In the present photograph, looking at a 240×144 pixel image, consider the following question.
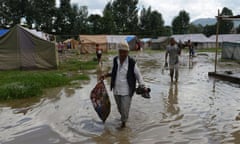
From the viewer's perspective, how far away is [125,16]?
67.7 m

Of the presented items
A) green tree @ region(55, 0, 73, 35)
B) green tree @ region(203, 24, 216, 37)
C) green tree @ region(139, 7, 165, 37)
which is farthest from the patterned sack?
green tree @ region(203, 24, 216, 37)

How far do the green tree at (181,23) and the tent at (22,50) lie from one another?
59174 millimetres

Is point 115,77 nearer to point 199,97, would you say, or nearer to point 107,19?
point 199,97

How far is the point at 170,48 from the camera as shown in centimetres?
1063

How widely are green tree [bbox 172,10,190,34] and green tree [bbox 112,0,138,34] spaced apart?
10.7 metres

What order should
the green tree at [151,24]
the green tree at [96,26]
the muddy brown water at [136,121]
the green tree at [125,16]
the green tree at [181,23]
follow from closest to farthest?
the muddy brown water at [136,121] < the green tree at [96,26] < the green tree at [151,24] < the green tree at [125,16] < the green tree at [181,23]

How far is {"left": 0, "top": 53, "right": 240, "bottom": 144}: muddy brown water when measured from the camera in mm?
5016

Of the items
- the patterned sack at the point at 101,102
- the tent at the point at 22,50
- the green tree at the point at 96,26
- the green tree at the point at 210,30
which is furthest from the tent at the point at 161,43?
the patterned sack at the point at 101,102

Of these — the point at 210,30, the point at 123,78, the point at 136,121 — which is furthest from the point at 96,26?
the point at 123,78

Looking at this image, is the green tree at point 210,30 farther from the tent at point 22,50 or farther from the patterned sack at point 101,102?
the patterned sack at point 101,102

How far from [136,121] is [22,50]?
35.2ft

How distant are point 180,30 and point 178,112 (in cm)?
6656

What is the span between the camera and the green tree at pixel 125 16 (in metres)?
67.2

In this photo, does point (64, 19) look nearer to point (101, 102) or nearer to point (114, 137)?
point (101, 102)
